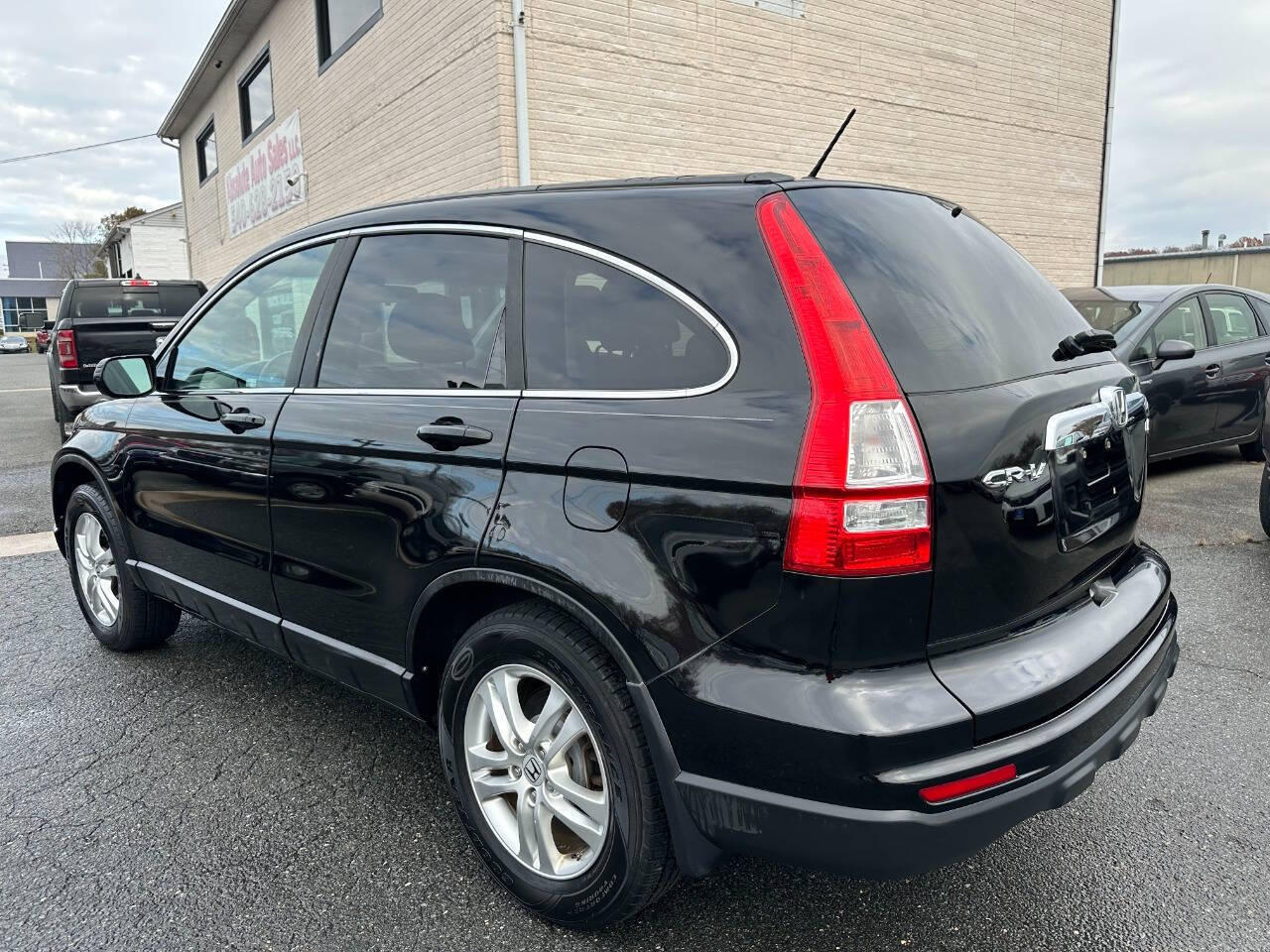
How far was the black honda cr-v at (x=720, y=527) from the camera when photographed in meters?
1.69

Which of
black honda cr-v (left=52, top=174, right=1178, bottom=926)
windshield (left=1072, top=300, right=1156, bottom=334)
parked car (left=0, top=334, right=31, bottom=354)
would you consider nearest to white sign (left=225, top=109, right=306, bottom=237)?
windshield (left=1072, top=300, right=1156, bottom=334)

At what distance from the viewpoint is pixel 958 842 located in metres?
1.69

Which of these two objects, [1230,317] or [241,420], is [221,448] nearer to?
[241,420]

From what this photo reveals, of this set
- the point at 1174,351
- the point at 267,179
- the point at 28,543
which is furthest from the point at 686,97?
the point at 267,179

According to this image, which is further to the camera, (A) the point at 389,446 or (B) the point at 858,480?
(A) the point at 389,446

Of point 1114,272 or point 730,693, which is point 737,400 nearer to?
point 730,693

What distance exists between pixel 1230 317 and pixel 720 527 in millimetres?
7655

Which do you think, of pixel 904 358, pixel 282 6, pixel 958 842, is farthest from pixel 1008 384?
pixel 282 6

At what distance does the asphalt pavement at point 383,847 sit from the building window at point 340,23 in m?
10.2

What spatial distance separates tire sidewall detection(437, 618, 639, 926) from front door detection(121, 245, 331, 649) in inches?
39.2

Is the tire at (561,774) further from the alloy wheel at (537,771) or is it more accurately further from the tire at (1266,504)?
the tire at (1266,504)

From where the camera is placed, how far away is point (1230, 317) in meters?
7.50

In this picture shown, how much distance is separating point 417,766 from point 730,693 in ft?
5.31

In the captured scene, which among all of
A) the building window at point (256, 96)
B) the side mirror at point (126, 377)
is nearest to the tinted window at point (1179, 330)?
the side mirror at point (126, 377)
